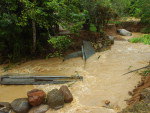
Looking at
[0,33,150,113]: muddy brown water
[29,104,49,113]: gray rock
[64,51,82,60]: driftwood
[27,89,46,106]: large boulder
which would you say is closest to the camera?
[29,104,49,113]: gray rock

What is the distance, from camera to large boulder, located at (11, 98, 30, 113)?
217 inches

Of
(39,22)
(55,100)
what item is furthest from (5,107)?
(39,22)

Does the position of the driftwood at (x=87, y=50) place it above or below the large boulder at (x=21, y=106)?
above

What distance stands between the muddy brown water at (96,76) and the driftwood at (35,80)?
0.21m

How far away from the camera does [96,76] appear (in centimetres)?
767

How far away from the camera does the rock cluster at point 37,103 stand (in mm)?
5527

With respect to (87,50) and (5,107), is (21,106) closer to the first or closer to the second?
(5,107)

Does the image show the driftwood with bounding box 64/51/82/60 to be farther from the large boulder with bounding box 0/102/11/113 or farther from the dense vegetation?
the large boulder with bounding box 0/102/11/113

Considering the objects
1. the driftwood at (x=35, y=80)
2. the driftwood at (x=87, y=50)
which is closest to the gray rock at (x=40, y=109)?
the driftwood at (x=35, y=80)

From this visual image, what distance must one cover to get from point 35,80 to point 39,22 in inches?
112

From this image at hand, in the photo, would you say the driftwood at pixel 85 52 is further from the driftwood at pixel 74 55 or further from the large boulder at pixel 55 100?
the large boulder at pixel 55 100

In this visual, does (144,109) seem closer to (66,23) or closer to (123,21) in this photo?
(66,23)

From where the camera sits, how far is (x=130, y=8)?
63.4ft

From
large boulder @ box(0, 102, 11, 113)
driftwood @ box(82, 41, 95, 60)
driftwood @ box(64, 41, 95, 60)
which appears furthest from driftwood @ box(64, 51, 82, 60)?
large boulder @ box(0, 102, 11, 113)
